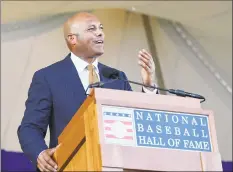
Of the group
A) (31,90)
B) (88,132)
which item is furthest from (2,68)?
(88,132)

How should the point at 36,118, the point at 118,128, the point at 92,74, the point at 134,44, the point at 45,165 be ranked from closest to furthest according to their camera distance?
the point at 118,128
the point at 45,165
the point at 36,118
the point at 92,74
the point at 134,44

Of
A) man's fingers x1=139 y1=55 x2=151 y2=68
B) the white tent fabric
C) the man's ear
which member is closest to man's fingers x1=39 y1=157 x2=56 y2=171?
man's fingers x1=139 y1=55 x2=151 y2=68

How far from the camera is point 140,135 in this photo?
2.15m

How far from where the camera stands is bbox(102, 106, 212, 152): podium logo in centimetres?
213

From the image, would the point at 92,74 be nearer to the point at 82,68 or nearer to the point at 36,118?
the point at 82,68

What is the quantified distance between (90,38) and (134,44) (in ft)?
9.50

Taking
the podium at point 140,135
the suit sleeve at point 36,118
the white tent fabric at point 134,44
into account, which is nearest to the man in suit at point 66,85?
the suit sleeve at point 36,118

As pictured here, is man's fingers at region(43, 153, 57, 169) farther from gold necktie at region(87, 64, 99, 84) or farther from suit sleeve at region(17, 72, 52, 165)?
gold necktie at region(87, 64, 99, 84)

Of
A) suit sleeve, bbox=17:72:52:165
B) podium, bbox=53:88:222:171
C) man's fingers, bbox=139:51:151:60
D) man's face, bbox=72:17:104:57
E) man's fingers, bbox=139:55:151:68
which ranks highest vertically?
man's face, bbox=72:17:104:57

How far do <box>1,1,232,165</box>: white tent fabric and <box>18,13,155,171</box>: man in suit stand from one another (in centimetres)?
244

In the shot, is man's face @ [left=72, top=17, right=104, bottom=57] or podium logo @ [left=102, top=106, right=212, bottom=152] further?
man's face @ [left=72, top=17, right=104, bottom=57]

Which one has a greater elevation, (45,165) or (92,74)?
(92,74)

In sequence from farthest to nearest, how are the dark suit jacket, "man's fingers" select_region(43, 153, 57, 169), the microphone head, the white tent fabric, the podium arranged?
the white tent fabric
the dark suit jacket
the microphone head
"man's fingers" select_region(43, 153, 57, 169)
the podium

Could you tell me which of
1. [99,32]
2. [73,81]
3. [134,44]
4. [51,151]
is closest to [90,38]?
[99,32]
